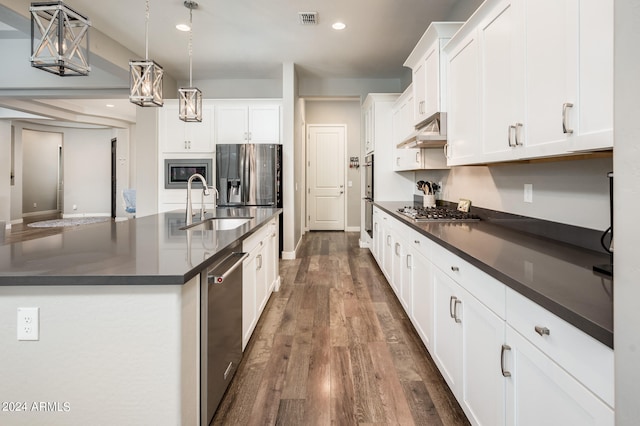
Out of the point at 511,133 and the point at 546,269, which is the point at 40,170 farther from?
the point at 546,269

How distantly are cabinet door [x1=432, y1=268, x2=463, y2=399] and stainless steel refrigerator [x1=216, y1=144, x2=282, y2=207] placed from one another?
3.59 metres

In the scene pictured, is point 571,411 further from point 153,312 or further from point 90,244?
point 90,244

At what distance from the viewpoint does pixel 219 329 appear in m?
1.71

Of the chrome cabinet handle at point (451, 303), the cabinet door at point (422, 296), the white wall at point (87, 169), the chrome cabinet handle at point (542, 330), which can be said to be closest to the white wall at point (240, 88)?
the cabinet door at point (422, 296)

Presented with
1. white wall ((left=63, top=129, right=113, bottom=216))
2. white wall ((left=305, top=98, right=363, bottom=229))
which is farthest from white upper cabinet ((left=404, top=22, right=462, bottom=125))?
white wall ((left=63, top=129, right=113, bottom=216))

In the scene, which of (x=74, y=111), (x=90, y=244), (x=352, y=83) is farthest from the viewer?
(x=74, y=111)

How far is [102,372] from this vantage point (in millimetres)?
1247

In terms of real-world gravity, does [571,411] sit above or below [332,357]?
above

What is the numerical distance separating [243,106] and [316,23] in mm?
1891

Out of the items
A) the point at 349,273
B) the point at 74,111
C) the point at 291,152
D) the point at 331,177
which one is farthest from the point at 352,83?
the point at 74,111

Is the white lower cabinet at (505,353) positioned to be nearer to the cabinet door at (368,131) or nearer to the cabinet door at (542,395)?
the cabinet door at (542,395)

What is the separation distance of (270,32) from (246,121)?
59.4 inches

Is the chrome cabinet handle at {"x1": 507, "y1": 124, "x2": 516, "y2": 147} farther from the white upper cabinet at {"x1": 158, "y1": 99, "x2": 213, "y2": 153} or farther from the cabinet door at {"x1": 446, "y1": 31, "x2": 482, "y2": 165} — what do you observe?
the white upper cabinet at {"x1": 158, "y1": 99, "x2": 213, "y2": 153}

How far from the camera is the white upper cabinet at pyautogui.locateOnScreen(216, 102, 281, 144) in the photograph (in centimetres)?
550
